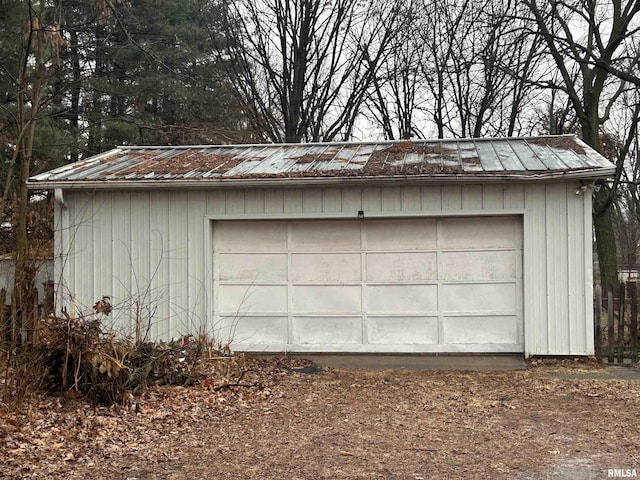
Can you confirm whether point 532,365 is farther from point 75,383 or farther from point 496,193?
point 75,383

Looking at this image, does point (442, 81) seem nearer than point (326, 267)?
No

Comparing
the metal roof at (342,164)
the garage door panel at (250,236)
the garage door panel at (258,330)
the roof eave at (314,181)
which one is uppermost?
the metal roof at (342,164)

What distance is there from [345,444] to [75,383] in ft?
8.62

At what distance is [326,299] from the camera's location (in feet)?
30.7

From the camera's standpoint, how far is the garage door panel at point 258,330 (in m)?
9.40

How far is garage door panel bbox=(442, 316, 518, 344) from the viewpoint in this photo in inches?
353

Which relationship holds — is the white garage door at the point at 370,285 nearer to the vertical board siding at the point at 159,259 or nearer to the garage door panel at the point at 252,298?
the garage door panel at the point at 252,298

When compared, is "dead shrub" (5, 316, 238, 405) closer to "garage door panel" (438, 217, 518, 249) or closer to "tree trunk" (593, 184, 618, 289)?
"garage door panel" (438, 217, 518, 249)

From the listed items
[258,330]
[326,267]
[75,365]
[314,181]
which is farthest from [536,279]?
[75,365]

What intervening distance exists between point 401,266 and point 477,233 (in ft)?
3.84

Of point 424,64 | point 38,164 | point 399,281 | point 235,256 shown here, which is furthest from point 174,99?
point 399,281

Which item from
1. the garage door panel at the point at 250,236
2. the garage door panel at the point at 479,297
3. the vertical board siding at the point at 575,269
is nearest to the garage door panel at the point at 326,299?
the garage door panel at the point at 250,236

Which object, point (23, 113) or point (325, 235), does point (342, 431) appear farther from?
point (23, 113)

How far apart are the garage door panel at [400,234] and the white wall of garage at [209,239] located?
22 centimetres
